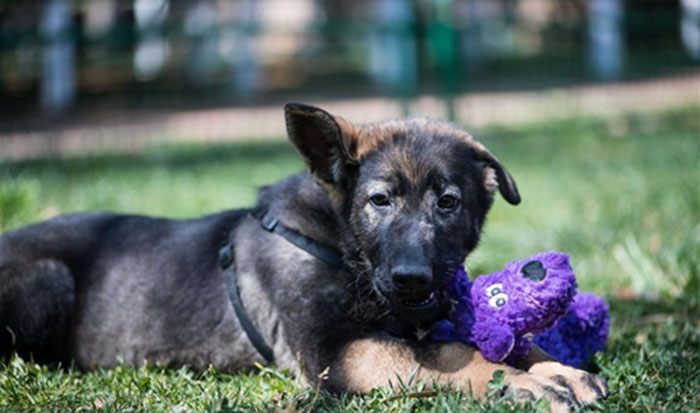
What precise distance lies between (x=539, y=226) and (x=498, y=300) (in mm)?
3489

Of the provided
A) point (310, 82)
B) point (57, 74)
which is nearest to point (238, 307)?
point (57, 74)

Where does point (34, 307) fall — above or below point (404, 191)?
below

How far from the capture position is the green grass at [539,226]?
339 cm

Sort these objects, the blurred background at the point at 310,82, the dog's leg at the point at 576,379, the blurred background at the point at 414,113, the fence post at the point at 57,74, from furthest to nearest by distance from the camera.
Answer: the fence post at the point at 57,74 < the blurred background at the point at 310,82 < the blurred background at the point at 414,113 < the dog's leg at the point at 576,379

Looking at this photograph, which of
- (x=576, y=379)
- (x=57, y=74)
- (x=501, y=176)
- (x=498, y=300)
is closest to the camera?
(x=576, y=379)

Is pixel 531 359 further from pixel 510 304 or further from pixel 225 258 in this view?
pixel 225 258

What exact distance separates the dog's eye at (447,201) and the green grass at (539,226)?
2.45 ft

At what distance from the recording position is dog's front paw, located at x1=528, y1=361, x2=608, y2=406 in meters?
3.19

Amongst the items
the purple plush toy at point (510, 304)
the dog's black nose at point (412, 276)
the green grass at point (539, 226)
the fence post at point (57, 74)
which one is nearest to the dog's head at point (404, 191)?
the dog's black nose at point (412, 276)

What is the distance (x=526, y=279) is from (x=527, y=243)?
9.37 ft

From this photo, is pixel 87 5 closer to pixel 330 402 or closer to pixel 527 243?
pixel 527 243

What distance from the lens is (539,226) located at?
22.3ft

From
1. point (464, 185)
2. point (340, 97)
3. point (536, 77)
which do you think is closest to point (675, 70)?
point (536, 77)

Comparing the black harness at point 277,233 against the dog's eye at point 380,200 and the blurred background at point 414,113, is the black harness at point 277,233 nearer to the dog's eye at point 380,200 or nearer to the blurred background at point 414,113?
the dog's eye at point 380,200
